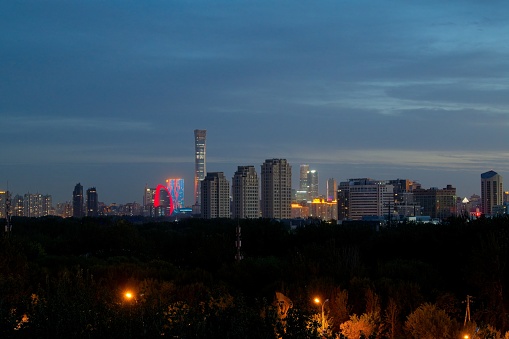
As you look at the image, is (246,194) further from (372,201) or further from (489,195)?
(489,195)

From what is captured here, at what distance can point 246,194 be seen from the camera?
631 feet

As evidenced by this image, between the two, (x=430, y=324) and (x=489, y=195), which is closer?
(x=430, y=324)

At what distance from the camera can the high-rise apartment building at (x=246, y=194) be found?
19150cm

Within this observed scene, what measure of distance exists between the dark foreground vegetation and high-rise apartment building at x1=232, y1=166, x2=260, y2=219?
128351mm

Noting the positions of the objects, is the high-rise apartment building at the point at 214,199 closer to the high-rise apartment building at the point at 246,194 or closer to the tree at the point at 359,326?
the high-rise apartment building at the point at 246,194

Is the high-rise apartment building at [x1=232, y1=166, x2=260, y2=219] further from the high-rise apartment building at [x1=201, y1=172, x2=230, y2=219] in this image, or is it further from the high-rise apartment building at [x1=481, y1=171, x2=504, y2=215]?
the high-rise apartment building at [x1=481, y1=171, x2=504, y2=215]

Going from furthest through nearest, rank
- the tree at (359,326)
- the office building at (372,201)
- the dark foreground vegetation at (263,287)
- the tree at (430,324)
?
the office building at (372,201)
the tree at (359,326)
the tree at (430,324)
the dark foreground vegetation at (263,287)

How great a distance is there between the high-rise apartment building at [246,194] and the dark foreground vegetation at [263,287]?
5053 inches

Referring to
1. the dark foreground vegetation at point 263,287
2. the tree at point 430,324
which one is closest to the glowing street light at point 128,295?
the dark foreground vegetation at point 263,287

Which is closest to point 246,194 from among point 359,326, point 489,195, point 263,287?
point 489,195

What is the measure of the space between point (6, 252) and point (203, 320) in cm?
2590

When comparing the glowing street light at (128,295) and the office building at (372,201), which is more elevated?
the office building at (372,201)

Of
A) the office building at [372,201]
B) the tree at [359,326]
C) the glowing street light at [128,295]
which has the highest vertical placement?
the office building at [372,201]

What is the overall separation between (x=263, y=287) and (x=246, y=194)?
156236mm
